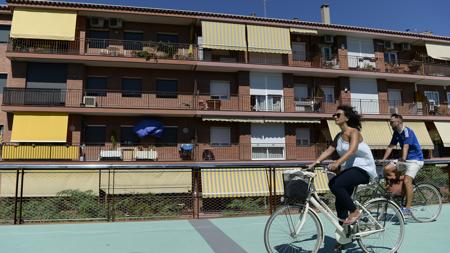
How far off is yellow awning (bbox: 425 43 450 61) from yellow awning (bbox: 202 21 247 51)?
15.7m

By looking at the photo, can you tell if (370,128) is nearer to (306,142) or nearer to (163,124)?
(306,142)

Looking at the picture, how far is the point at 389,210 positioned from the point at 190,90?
21.2 meters

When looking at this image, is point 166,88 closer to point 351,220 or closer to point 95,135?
point 95,135

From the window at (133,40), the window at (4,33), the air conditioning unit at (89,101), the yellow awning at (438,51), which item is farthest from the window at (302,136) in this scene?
the window at (4,33)

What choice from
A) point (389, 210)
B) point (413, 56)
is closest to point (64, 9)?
point (389, 210)

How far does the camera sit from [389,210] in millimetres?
5141

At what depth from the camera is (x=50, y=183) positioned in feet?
57.9

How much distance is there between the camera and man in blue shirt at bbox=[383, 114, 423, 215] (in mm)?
6426

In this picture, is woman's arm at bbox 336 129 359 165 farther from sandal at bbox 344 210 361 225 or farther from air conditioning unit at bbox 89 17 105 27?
air conditioning unit at bbox 89 17 105 27

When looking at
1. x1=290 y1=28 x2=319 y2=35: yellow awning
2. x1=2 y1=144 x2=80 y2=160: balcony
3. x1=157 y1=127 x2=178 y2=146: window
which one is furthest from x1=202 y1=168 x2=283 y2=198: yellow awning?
x1=290 y1=28 x2=319 y2=35: yellow awning

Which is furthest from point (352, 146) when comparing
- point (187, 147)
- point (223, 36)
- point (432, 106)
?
point (432, 106)

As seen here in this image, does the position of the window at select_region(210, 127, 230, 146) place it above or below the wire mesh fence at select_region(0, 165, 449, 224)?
above

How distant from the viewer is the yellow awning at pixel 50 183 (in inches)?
658

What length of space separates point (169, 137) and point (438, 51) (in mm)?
22598
